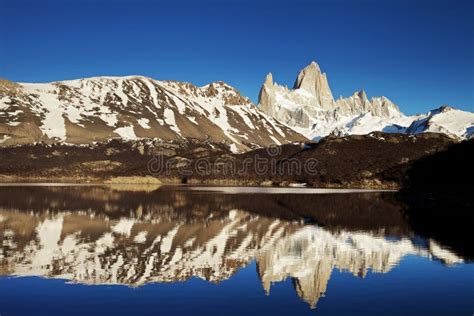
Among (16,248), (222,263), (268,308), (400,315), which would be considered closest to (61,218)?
(16,248)

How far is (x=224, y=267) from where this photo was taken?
1159 inches

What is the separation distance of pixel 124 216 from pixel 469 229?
1315 inches

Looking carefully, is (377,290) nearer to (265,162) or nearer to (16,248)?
(16,248)
